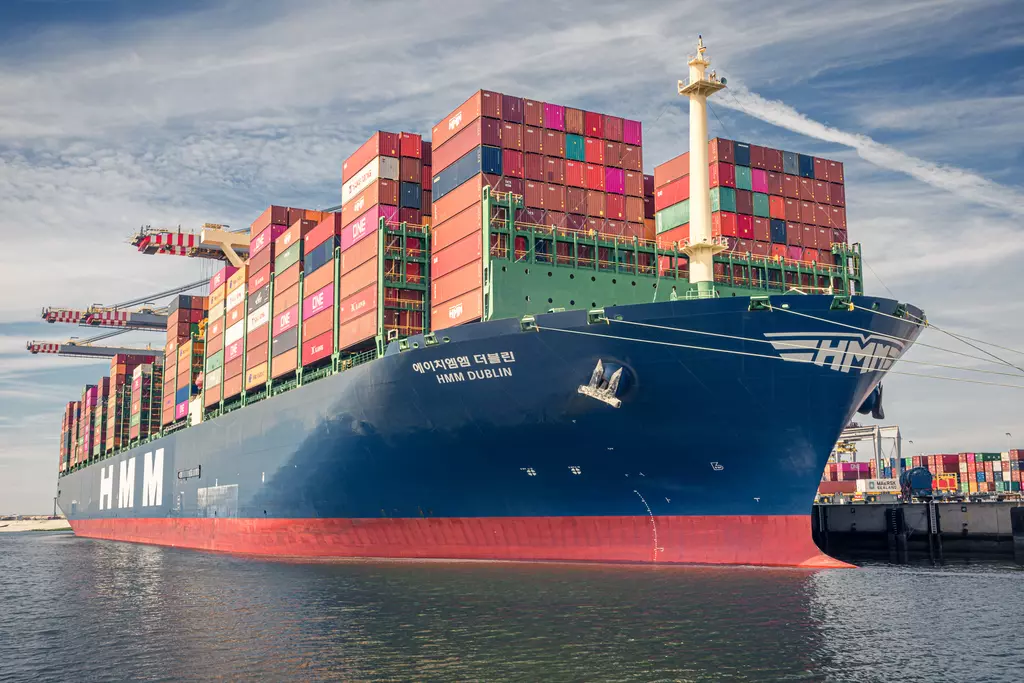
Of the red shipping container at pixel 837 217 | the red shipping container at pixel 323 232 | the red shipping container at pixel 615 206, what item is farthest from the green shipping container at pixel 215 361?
the red shipping container at pixel 837 217

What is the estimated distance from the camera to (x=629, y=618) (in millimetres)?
19734

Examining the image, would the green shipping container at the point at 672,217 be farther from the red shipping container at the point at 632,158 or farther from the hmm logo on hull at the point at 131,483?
the hmm logo on hull at the point at 131,483

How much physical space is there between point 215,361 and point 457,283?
27566 mm

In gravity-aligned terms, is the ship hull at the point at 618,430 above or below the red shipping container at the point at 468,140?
below

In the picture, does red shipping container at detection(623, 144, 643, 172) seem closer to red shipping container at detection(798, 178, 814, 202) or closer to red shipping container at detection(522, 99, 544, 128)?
red shipping container at detection(522, 99, 544, 128)

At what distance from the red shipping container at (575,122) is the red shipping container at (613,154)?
116 cm

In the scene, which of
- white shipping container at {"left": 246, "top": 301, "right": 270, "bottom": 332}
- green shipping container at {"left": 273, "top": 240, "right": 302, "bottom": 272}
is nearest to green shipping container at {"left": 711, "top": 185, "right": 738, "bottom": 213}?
green shipping container at {"left": 273, "top": 240, "right": 302, "bottom": 272}

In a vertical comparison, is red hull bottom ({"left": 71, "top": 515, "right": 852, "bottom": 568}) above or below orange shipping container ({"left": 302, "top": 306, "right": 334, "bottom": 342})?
below

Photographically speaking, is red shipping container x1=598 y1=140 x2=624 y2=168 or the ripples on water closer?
the ripples on water

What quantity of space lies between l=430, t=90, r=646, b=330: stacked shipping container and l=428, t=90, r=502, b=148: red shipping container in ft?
0.13

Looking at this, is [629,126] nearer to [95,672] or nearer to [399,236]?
[399,236]

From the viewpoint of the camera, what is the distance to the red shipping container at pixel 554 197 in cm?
3209

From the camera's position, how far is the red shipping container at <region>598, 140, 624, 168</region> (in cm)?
3403

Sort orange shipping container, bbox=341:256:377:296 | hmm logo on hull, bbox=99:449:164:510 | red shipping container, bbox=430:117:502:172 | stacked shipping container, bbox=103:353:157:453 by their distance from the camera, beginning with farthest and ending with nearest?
stacked shipping container, bbox=103:353:157:453, hmm logo on hull, bbox=99:449:164:510, orange shipping container, bbox=341:256:377:296, red shipping container, bbox=430:117:502:172
